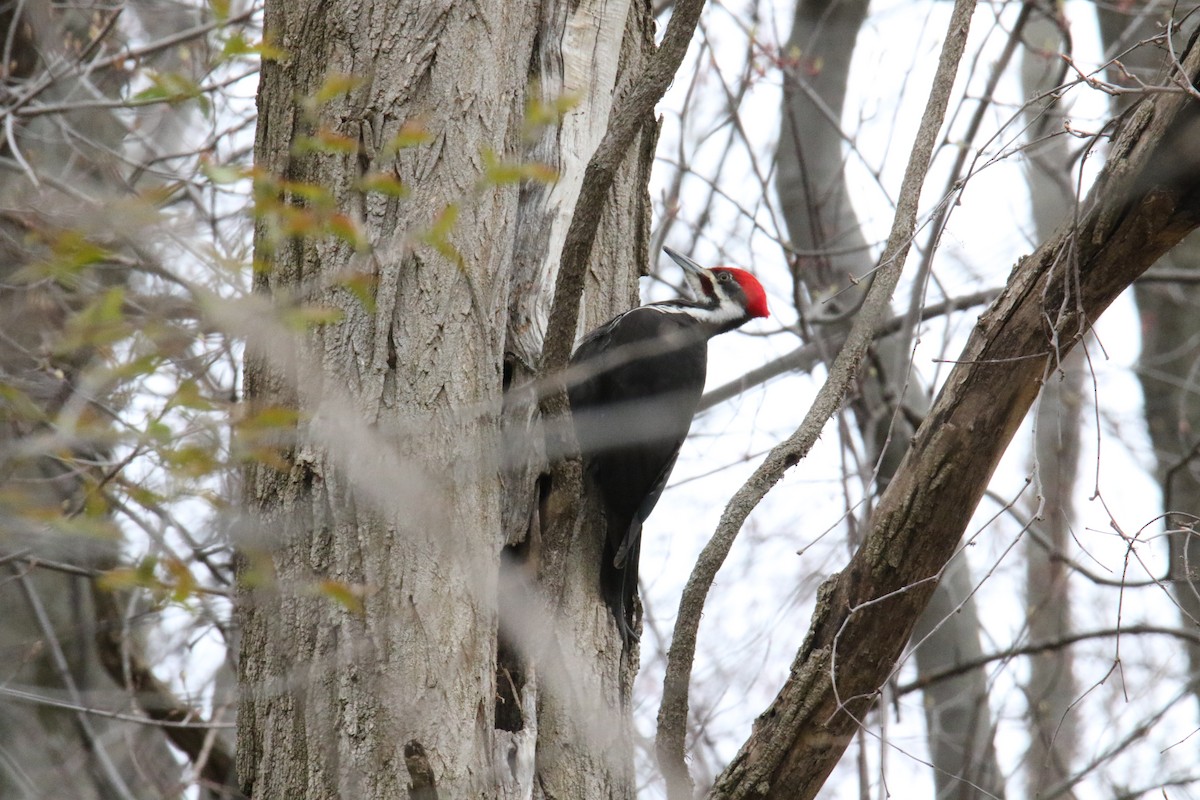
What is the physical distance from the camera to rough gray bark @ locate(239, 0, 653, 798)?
98.8 inches

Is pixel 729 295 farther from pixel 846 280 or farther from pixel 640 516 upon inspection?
pixel 640 516

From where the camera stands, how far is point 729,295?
531cm

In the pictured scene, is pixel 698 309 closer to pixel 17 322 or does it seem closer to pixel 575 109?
pixel 575 109

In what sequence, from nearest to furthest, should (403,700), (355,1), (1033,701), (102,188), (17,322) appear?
(403,700) < (355,1) < (17,322) < (102,188) < (1033,701)

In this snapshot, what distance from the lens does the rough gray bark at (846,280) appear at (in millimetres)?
5793

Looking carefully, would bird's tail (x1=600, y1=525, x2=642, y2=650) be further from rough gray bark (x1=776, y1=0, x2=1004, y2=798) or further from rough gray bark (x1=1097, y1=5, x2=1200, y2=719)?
rough gray bark (x1=1097, y1=5, x2=1200, y2=719)

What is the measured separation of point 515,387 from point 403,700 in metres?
0.96

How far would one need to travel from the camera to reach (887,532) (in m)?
2.61

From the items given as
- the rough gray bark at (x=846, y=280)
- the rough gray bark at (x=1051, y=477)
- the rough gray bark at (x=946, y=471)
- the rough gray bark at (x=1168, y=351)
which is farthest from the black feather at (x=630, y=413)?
the rough gray bark at (x=1168, y=351)

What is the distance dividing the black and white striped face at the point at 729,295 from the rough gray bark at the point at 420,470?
192 cm

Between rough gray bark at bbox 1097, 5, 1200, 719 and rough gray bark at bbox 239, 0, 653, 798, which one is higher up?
rough gray bark at bbox 1097, 5, 1200, 719

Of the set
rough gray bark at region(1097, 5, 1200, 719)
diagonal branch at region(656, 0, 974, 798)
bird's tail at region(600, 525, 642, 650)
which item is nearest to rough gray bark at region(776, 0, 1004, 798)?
rough gray bark at region(1097, 5, 1200, 719)

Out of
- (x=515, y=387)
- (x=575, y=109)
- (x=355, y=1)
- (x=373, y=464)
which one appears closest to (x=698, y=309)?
(x=575, y=109)

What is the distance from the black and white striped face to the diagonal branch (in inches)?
87.2
